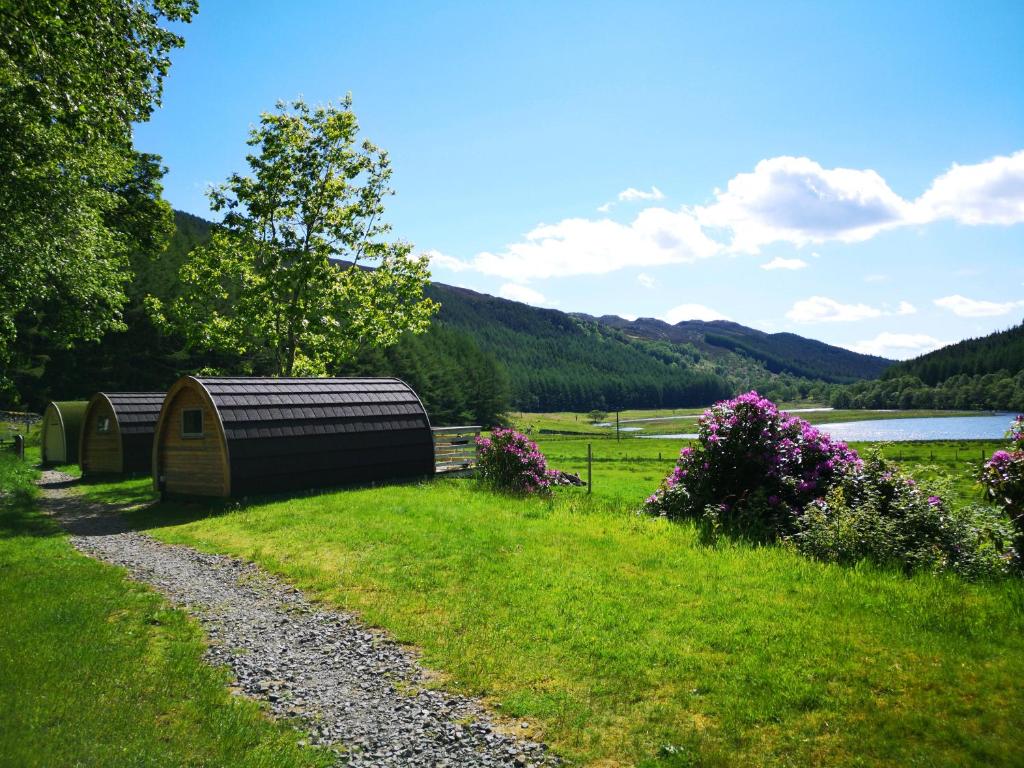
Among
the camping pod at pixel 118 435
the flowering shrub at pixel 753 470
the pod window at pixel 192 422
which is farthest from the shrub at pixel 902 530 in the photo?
the camping pod at pixel 118 435

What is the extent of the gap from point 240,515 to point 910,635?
15584mm

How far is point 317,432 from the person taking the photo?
2162 cm

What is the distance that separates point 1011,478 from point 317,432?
18.6 meters

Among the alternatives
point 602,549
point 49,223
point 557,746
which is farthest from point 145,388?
point 557,746

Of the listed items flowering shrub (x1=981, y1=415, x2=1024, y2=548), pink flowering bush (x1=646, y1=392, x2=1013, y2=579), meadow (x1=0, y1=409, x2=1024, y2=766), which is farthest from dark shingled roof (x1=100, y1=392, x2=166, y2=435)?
flowering shrub (x1=981, y1=415, x2=1024, y2=548)

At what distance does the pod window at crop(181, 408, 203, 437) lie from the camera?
20.7 meters

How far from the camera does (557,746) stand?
5938 mm

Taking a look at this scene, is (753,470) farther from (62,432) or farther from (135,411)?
(62,432)

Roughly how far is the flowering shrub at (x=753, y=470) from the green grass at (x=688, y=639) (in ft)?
5.49

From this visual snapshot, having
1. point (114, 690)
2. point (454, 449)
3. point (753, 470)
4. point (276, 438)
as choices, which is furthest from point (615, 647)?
point (454, 449)

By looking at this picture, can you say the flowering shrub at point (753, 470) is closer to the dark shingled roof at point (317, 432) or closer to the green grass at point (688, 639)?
the green grass at point (688, 639)

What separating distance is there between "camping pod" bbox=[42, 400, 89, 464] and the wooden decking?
22.8 meters

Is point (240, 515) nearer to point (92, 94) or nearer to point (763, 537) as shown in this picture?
point (92, 94)

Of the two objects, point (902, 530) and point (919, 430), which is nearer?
point (902, 530)
